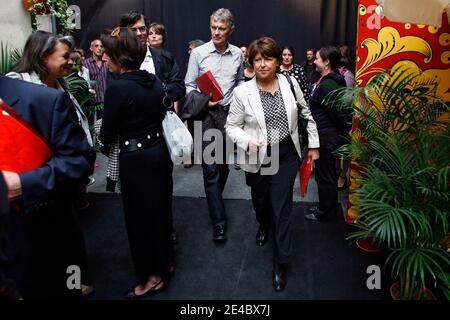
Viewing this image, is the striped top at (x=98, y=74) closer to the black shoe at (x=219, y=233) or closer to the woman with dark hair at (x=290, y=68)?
the woman with dark hair at (x=290, y=68)

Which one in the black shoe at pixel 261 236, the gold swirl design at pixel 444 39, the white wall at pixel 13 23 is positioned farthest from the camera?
the white wall at pixel 13 23

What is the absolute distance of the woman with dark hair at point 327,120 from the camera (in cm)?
397

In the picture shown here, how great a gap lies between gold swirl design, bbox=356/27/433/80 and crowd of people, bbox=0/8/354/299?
0.43 m

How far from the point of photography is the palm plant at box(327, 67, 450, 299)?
8.37ft

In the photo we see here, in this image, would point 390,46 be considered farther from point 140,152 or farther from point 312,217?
point 140,152

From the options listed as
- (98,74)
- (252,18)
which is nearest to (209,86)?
(98,74)

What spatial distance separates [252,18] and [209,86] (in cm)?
465

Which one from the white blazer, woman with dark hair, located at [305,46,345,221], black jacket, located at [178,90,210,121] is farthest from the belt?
woman with dark hair, located at [305,46,345,221]

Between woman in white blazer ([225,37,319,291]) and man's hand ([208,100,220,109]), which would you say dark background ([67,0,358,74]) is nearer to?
man's hand ([208,100,220,109])

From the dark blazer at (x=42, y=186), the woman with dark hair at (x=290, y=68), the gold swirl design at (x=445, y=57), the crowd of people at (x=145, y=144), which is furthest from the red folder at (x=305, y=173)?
the woman with dark hair at (x=290, y=68)

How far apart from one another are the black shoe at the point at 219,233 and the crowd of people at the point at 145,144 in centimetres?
1

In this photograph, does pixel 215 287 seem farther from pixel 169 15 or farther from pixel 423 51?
pixel 169 15

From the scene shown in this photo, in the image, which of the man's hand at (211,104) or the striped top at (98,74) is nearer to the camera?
the man's hand at (211,104)
